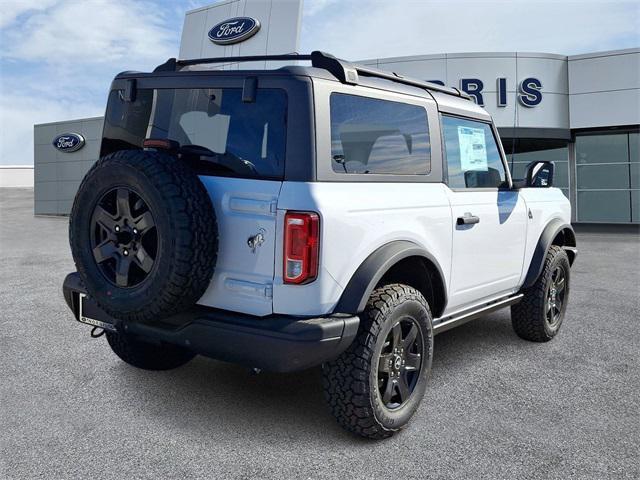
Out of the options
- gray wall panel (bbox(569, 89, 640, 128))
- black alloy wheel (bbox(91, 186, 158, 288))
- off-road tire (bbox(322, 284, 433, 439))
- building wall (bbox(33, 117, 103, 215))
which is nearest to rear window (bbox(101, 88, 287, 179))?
black alloy wheel (bbox(91, 186, 158, 288))

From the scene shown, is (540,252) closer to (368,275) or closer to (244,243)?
(368,275)

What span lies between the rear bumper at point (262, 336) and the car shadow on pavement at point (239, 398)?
571 millimetres

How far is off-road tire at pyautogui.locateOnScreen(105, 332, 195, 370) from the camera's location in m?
3.83

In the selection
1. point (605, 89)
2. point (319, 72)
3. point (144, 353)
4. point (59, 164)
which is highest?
point (605, 89)

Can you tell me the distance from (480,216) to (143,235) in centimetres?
221

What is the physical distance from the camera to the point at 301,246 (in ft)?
8.55

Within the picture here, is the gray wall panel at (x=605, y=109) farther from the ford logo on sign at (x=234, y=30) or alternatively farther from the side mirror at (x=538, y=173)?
the side mirror at (x=538, y=173)

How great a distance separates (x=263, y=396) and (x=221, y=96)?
5.95 ft

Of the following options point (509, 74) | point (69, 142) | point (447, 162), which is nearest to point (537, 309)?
point (447, 162)

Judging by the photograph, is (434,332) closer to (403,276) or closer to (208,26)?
(403,276)

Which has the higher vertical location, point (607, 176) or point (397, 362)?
point (607, 176)

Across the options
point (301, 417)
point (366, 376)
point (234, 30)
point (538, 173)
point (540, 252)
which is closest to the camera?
point (366, 376)

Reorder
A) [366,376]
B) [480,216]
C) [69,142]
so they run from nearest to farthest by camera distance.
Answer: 1. [366,376]
2. [480,216]
3. [69,142]

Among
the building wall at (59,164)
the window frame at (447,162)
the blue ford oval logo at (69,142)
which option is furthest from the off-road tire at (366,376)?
the blue ford oval logo at (69,142)
